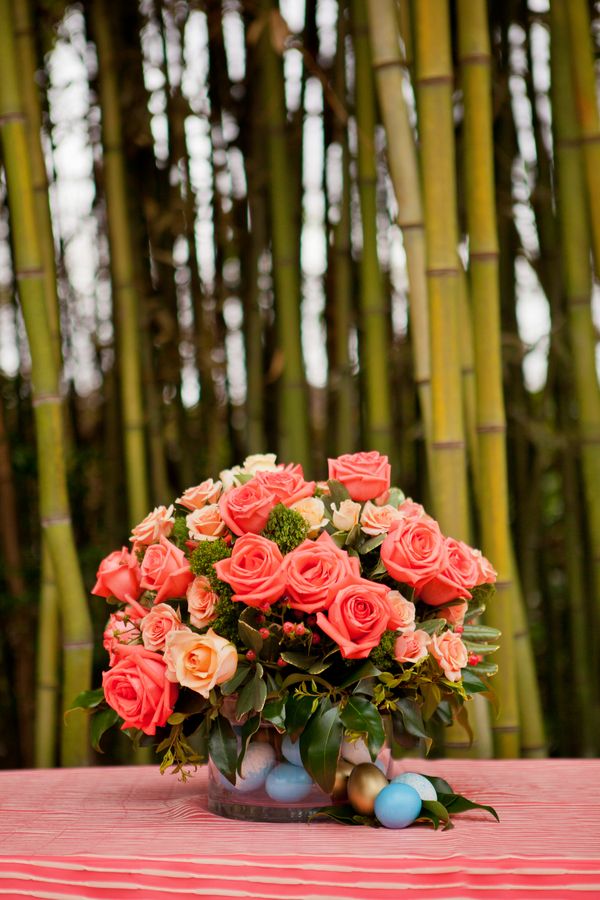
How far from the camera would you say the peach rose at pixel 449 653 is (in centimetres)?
73

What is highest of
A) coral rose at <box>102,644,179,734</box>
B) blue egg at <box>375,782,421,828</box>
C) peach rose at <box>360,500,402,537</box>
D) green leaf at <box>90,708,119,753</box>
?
peach rose at <box>360,500,402,537</box>

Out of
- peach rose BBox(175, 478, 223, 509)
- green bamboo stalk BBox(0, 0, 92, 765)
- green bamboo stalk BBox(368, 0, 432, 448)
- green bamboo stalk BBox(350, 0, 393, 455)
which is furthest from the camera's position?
green bamboo stalk BBox(350, 0, 393, 455)

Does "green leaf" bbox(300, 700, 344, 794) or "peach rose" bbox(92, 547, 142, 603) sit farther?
"peach rose" bbox(92, 547, 142, 603)

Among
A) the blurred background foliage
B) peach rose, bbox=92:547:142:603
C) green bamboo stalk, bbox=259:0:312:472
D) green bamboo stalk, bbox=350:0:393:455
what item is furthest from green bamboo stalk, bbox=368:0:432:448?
peach rose, bbox=92:547:142:603

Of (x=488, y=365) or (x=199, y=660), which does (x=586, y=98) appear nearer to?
(x=488, y=365)

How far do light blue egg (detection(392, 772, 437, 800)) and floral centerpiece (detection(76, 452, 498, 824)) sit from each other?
15 mm

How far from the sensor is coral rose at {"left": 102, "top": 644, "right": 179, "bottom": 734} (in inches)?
29.0

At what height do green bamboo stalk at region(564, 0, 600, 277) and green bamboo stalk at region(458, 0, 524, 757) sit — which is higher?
green bamboo stalk at region(564, 0, 600, 277)

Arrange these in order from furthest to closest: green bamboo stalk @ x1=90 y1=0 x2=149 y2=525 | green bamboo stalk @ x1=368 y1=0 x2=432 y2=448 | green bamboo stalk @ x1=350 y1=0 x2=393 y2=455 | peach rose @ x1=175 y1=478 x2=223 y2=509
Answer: green bamboo stalk @ x1=90 y1=0 x2=149 y2=525, green bamboo stalk @ x1=350 y1=0 x2=393 y2=455, green bamboo stalk @ x1=368 y1=0 x2=432 y2=448, peach rose @ x1=175 y1=478 x2=223 y2=509

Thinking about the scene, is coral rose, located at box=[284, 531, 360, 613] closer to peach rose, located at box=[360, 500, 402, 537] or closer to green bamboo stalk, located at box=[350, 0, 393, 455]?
peach rose, located at box=[360, 500, 402, 537]

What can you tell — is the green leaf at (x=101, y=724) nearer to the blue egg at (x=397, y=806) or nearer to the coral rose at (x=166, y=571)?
the coral rose at (x=166, y=571)

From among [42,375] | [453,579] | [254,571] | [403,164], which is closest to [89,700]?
[254,571]

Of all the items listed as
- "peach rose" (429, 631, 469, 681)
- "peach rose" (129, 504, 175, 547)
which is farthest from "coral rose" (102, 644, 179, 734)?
"peach rose" (429, 631, 469, 681)

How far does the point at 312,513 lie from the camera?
30.3 inches
